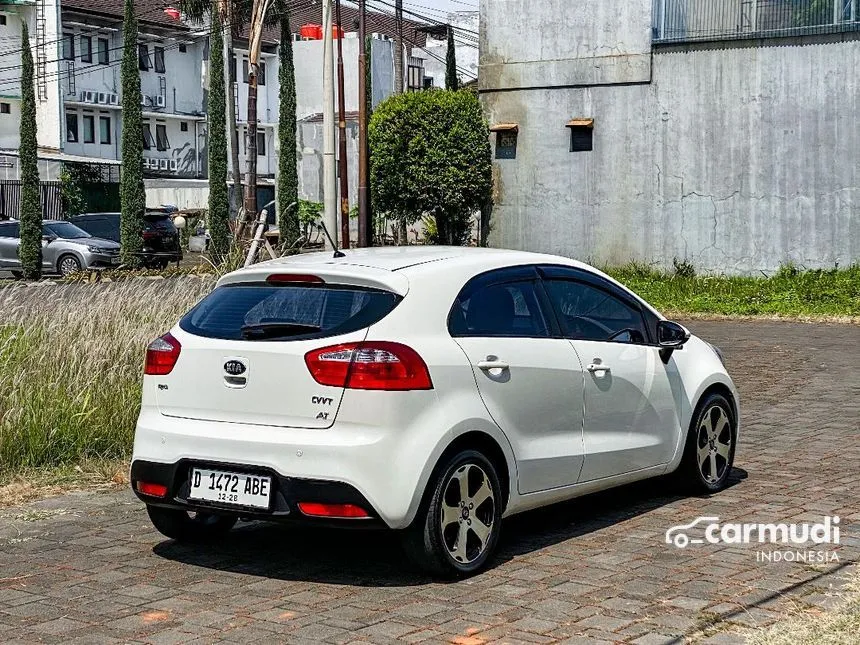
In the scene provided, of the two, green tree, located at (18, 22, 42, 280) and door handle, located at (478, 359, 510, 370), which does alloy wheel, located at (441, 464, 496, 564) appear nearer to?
door handle, located at (478, 359, 510, 370)

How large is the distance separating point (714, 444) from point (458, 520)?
2706 mm

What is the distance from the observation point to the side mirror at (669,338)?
8.12m

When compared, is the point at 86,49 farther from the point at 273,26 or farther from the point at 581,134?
the point at 581,134

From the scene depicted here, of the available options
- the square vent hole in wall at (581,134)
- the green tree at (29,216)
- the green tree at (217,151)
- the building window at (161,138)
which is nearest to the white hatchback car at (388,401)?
the square vent hole in wall at (581,134)

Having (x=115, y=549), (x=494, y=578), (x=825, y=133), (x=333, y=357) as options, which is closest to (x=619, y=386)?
(x=494, y=578)

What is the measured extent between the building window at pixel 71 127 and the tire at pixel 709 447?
56619 millimetres

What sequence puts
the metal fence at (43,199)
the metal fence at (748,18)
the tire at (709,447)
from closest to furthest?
the tire at (709,447)
the metal fence at (748,18)
the metal fence at (43,199)

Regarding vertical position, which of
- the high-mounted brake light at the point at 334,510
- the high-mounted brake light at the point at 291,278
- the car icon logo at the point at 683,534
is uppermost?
the high-mounted brake light at the point at 291,278

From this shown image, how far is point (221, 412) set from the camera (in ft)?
21.3

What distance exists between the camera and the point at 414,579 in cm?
652

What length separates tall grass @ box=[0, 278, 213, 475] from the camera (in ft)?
30.8

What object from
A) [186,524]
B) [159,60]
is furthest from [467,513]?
[159,60]

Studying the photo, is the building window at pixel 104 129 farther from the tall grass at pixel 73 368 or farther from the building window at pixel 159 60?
the tall grass at pixel 73 368

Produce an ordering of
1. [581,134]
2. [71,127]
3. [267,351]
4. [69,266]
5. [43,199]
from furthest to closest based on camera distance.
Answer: [71,127] → [43,199] → [69,266] → [581,134] → [267,351]
